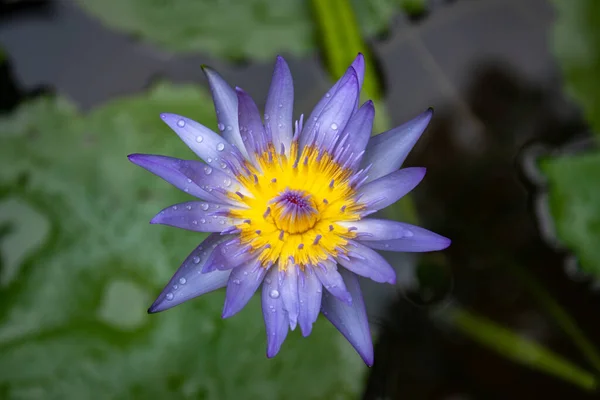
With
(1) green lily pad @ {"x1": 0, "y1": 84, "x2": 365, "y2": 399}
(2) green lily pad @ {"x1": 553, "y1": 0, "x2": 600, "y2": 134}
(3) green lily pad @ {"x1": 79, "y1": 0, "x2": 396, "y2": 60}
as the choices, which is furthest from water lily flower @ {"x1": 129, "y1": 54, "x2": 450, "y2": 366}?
(2) green lily pad @ {"x1": 553, "y1": 0, "x2": 600, "y2": 134}

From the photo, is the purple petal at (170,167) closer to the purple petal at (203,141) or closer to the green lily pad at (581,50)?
the purple petal at (203,141)

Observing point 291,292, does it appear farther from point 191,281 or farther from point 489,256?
point 489,256

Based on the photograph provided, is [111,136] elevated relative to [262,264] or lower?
lower

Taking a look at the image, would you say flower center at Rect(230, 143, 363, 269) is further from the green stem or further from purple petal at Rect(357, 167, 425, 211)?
the green stem

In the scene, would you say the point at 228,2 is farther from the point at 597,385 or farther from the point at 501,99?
the point at 597,385

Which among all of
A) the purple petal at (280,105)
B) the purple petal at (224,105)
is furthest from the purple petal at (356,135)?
the purple petal at (224,105)

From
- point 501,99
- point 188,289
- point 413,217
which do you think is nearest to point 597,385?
point 413,217
